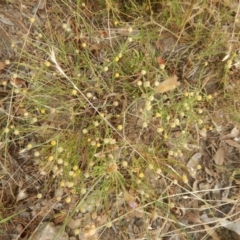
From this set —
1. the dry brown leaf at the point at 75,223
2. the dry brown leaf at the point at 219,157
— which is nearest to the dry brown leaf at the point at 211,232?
the dry brown leaf at the point at 219,157

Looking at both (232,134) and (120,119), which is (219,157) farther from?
(120,119)

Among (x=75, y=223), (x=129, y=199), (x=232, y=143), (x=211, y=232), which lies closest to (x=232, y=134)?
(x=232, y=143)

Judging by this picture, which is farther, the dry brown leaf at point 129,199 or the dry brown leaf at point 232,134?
the dry brown leaf at point 232,134

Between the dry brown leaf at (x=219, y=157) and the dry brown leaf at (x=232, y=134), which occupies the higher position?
the dry brown leaf at (x=232, y=134)

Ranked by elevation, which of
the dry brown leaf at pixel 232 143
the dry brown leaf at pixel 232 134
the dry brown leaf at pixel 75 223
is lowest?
the dry brown leaf at pixel 75 223

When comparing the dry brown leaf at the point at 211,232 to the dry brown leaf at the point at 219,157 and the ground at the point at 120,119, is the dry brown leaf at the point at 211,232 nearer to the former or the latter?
the ground at the point at 120,119

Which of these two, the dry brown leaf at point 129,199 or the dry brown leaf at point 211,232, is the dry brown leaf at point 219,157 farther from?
the dry brown leaf at point 129,199

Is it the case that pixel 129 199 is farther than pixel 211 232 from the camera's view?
No

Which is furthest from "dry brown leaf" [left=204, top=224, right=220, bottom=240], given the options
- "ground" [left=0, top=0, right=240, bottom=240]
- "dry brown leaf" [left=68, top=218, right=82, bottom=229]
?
"dry brown leaf" [left=68, top=218, right=82, bottom=229]
